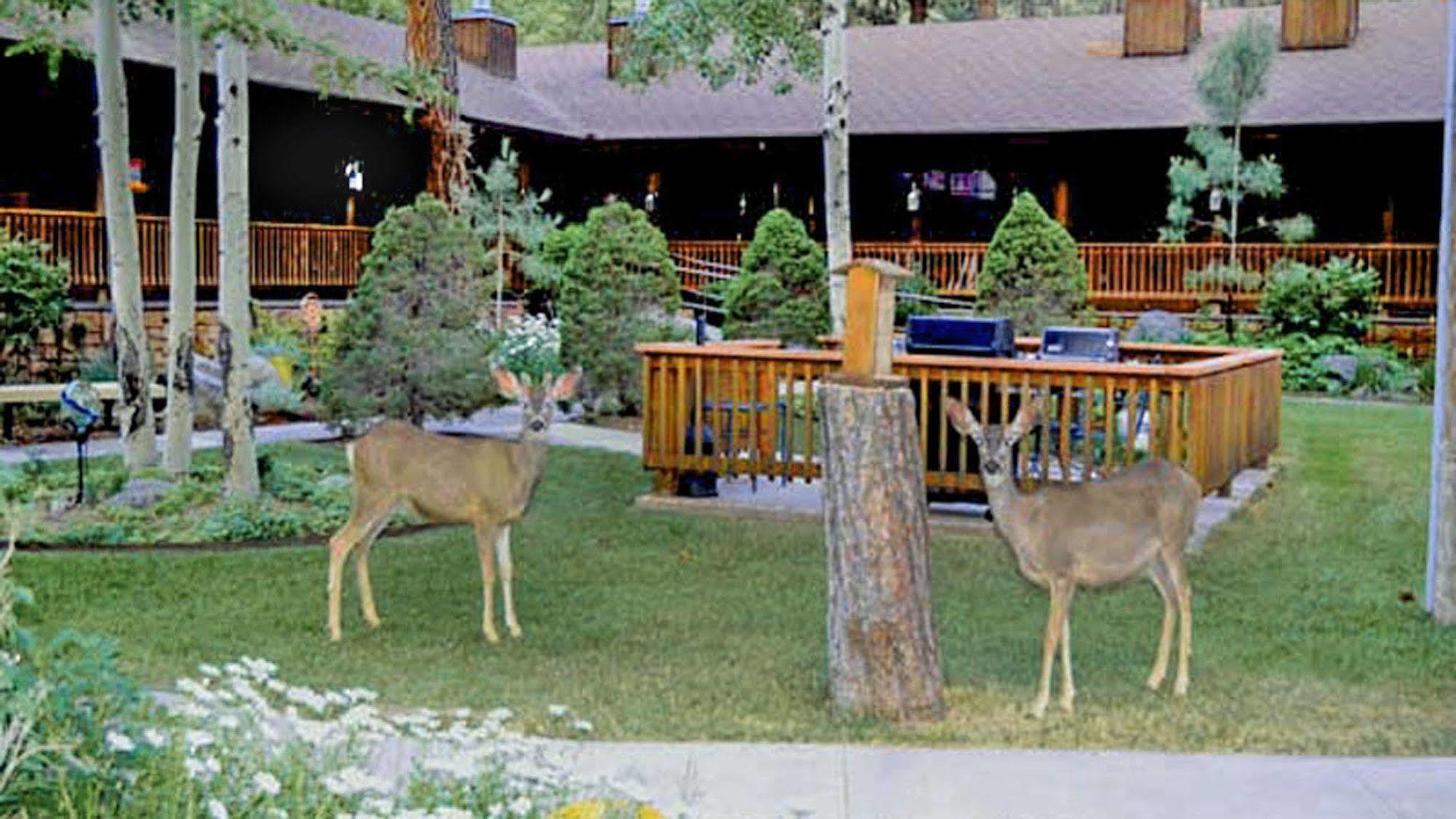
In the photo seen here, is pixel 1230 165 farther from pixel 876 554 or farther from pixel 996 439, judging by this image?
pixel 876 554

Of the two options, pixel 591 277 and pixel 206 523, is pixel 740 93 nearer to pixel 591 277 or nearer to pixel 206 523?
pixel 591 277

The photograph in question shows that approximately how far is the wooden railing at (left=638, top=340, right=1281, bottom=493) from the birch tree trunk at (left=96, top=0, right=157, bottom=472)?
12.4 feet

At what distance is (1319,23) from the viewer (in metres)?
32.0

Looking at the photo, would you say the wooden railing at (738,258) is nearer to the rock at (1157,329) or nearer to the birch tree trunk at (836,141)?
the rock at (1157,329)

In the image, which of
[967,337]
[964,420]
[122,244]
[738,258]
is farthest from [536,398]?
[738,258]

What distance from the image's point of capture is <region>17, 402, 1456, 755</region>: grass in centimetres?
703

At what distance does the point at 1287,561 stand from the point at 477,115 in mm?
21304

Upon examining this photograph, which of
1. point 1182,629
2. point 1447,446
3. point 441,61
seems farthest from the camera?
point 441,61

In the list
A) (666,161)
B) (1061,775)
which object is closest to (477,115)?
(666,161)

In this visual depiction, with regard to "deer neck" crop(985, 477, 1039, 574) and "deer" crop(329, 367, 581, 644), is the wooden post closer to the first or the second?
"deer neck" crop(985, 477, 1039, 574)

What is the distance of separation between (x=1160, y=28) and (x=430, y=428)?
2078 cm

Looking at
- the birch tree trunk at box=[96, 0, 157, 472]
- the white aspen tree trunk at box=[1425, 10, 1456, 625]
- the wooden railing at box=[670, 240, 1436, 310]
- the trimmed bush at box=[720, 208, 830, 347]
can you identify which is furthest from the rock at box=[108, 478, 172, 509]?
the wooden railing at box=[670, 240, 1436, 310]

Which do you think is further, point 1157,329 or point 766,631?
point 1157,329

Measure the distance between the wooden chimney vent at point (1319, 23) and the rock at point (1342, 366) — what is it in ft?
33.0
